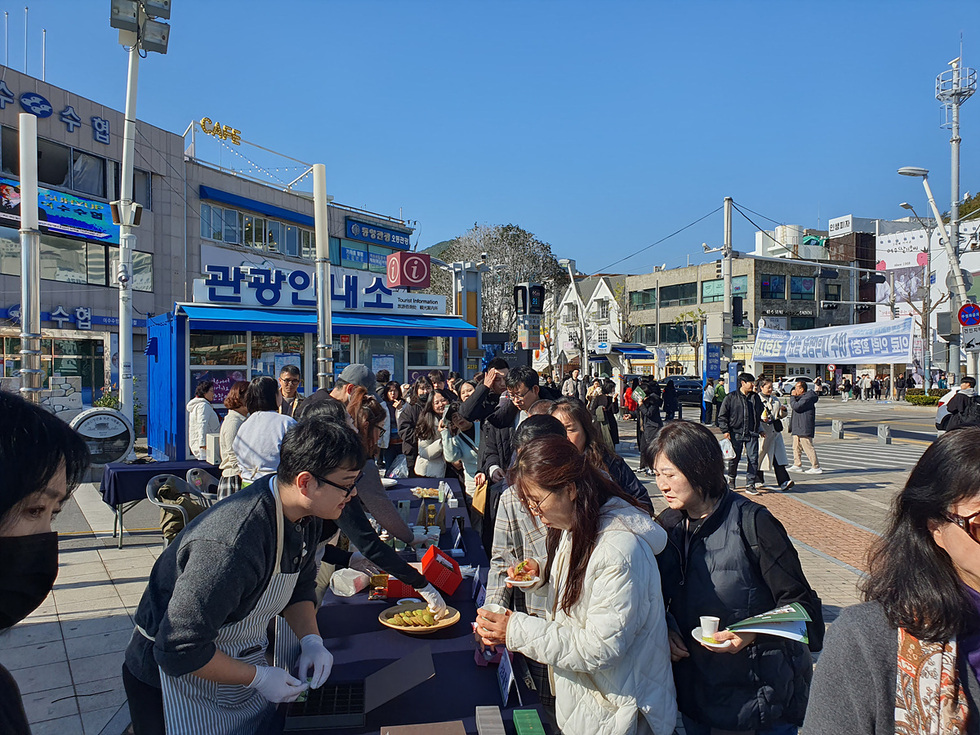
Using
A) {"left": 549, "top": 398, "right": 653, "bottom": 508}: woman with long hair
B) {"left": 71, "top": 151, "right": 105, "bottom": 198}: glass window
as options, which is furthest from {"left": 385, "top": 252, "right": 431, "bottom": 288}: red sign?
{"left": 71, "top": 151, "right": 105, "bottom": 198}: glass window

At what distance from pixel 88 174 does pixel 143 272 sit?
12.8 feet

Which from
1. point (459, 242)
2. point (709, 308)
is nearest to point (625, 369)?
point (709, 308)

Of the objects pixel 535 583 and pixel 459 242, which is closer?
pixel 535 583

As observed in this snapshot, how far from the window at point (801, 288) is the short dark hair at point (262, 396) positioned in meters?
54.7

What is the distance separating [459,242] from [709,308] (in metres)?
23.3

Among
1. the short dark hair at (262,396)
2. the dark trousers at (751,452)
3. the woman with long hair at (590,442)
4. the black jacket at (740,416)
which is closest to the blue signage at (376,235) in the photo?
the black jacket at (740,416)

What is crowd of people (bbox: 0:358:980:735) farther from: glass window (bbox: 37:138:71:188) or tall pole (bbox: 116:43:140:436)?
glass window (bbox: 37:138:71:188)

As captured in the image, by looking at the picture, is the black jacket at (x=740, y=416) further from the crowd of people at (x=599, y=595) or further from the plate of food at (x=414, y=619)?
the plate of food at (x=414, y=619)

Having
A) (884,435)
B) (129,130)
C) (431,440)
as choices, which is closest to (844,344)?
(884,435)

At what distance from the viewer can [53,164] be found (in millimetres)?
22266

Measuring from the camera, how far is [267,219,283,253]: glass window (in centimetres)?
3000

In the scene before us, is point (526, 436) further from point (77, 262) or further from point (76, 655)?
point (77, 262)

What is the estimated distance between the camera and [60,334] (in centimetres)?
2225

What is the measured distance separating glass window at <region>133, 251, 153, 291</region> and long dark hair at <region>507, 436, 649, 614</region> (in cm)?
2675
